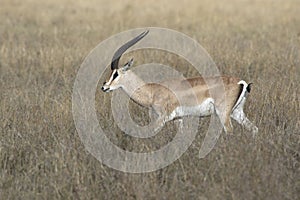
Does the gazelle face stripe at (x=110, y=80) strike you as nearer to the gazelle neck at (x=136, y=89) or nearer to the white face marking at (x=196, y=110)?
the gazelle neck at (x=136, y=89)

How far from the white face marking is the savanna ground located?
128 millimetres

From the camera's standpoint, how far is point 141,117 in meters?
6.04

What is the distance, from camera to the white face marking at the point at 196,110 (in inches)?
221

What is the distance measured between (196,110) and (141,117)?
642 mm

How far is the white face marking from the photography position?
5625mm

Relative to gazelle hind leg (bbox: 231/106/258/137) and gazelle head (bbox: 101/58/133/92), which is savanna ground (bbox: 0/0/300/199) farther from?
gazelle head (bbox: 101/58/133/92)

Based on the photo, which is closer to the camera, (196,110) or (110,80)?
(196,110)

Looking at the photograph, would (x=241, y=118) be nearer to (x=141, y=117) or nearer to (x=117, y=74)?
(x=141, y=117)

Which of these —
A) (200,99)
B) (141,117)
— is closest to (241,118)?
(200,99)

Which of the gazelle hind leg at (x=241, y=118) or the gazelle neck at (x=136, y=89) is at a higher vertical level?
the gazelle hind leg at (x=241, y=118)

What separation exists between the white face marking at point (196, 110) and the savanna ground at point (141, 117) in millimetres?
128

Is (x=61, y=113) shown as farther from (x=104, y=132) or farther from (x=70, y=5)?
(x=70, y=5)

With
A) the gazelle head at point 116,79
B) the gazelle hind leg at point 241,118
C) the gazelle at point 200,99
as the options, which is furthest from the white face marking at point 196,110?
the gazelle head at point 116,79

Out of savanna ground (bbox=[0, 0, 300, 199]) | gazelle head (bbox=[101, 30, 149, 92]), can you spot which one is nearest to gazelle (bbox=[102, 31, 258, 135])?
gazelle head (bbox=[101, 30, 149, 92])
